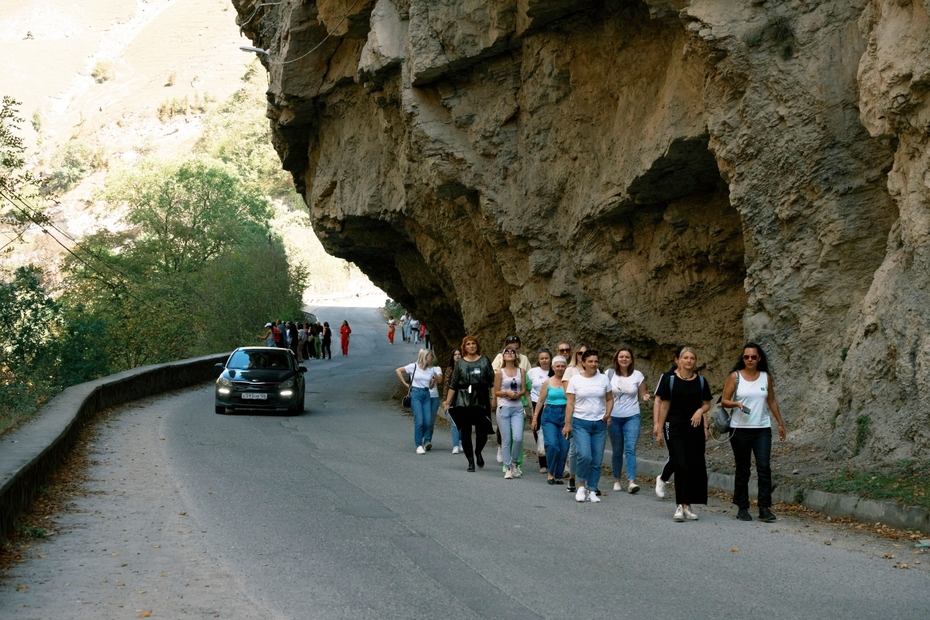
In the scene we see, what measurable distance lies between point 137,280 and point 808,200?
43.6 metres

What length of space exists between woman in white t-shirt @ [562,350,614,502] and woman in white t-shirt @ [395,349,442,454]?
4.68 m

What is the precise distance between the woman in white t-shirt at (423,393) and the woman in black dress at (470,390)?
189 cm

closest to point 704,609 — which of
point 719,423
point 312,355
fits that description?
point 719,423

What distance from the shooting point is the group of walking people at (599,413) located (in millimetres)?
10086

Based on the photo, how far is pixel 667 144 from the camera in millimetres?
17438

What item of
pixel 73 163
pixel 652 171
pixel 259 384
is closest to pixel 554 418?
pixel 652 171

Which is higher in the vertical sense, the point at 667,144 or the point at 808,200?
the point at 667,144

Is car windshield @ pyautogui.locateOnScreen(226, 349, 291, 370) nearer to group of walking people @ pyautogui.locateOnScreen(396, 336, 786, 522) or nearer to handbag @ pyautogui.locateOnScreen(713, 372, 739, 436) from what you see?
group of walking people @ pyautogui.locateOnScreen(396, 336, 786, 522)

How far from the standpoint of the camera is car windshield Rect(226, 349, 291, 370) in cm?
2381

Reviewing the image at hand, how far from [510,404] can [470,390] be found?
65 cm

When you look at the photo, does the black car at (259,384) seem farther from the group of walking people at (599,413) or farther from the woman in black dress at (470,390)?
the woman in black dress at (470,390)

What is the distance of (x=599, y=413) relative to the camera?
11.5m

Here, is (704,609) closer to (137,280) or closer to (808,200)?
(808,200)

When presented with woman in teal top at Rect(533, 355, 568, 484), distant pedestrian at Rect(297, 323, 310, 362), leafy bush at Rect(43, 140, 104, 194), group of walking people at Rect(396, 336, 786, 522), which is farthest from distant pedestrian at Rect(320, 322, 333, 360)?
leafy bush at Rect(43, 140, 104, 194)
